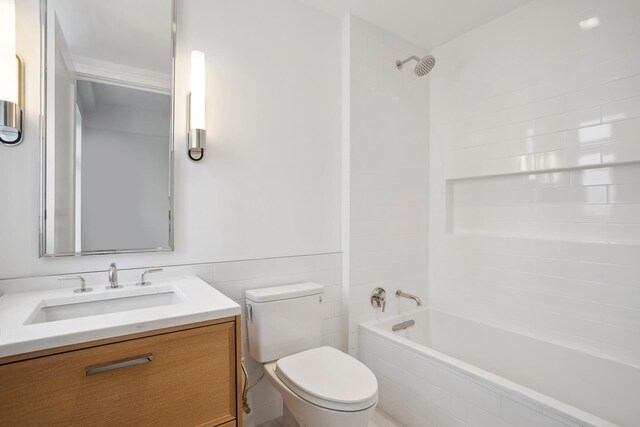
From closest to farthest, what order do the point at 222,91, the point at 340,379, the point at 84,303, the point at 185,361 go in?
the point at 185,361, the point at 84,303, the point at 340,379, the point at 222,91

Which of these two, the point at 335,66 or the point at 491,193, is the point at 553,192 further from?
the point at 335,66

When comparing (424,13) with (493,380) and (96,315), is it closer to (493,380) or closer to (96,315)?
(493,380)

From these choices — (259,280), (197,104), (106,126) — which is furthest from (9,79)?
(259,280)

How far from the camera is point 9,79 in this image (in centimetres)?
125

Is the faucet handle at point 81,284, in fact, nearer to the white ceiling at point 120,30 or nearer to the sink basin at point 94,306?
the sink basin at point 94,306

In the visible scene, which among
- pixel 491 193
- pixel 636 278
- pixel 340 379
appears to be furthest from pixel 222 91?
pixel 636 278

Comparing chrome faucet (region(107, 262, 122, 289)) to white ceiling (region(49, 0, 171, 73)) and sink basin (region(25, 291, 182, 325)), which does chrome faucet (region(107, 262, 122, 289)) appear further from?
white ceiling (region(49, 0, 171, 73))

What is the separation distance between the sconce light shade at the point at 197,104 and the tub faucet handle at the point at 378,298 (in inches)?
58.9

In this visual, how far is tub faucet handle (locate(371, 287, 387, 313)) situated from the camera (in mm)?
2332

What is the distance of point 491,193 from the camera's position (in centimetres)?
238

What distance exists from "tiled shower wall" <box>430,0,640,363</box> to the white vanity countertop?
6.18 feet

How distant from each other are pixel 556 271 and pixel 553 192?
49 centimetres

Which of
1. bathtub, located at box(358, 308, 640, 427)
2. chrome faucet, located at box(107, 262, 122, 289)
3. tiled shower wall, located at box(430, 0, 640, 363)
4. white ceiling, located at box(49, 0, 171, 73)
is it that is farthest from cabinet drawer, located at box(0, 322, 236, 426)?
tiled shower wall, located at box(430, 0, 640, 363)

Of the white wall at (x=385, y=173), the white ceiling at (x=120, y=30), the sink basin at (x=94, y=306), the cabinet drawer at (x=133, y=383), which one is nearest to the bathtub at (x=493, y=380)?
the white wall at (x=385, y=173)
